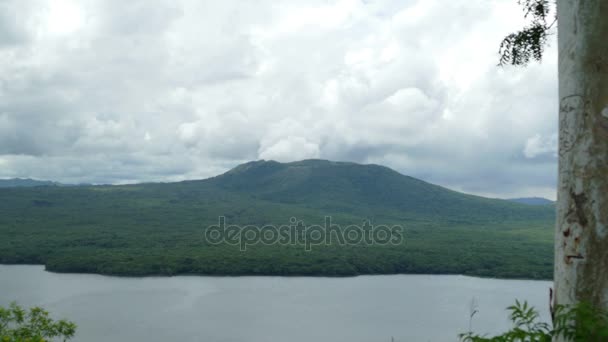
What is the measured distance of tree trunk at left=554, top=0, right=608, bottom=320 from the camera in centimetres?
233

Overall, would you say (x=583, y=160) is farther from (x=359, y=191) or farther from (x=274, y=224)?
(x=359, y=191)

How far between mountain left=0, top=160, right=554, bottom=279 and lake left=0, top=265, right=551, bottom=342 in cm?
419

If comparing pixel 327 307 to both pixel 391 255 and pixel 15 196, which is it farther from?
pixel 15 196

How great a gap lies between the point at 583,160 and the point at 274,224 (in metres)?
96.4

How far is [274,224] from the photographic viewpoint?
98.0 meters

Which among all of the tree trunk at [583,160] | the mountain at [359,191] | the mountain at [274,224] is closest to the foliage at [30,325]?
the tree trunk at [583,160]

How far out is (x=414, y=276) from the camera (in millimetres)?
58969

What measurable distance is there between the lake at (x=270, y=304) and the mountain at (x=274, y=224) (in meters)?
4.19

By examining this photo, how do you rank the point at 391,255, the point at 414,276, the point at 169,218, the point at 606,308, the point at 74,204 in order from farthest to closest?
the point at 74,204 → the point at 169,218 → the point at 391,255 → the point at 414,276 → the point at 606,308

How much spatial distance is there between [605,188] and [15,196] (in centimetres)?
12755

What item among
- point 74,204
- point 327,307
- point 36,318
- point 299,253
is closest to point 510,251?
point 299,253

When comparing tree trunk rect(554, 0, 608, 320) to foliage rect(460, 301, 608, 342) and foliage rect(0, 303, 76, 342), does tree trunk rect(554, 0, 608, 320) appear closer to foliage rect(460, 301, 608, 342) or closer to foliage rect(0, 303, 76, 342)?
foliage rect(460, 301, 608, 342)

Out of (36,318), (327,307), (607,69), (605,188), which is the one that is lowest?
(327,307)

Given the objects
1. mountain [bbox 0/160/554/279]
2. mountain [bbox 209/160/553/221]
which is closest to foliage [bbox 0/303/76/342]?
mountain [bbox 0/160/554/279]
